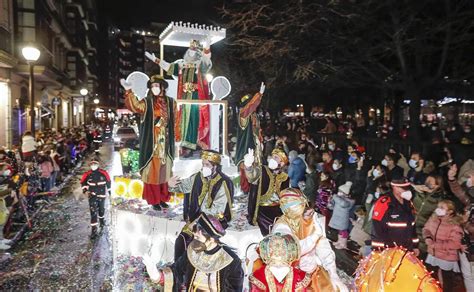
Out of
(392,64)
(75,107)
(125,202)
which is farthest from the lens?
(75,107)

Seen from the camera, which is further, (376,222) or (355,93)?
(355,93)

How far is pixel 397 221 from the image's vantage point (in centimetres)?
604

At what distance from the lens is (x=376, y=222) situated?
6.20m

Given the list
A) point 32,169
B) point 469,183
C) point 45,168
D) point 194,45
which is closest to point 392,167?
point 469,183

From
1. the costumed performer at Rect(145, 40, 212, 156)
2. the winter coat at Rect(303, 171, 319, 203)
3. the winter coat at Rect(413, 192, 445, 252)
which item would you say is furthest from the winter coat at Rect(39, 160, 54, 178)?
the winter coat at Rect(413, 192, 445, 252)

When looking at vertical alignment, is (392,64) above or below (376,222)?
above

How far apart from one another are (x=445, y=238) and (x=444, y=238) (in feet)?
0.05

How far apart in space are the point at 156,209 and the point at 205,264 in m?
3.86

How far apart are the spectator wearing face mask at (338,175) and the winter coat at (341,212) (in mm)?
1757

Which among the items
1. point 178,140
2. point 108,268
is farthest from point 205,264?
point 178,140

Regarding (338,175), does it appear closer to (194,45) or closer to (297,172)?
(297,172)

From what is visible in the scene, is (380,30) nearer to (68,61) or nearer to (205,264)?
(205,264)

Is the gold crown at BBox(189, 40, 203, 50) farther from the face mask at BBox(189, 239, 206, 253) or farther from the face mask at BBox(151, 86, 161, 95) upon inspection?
Answer: the face mask at BBox(189, 239, 206, 253)

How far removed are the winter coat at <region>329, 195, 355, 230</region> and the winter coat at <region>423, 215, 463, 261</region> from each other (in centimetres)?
255
